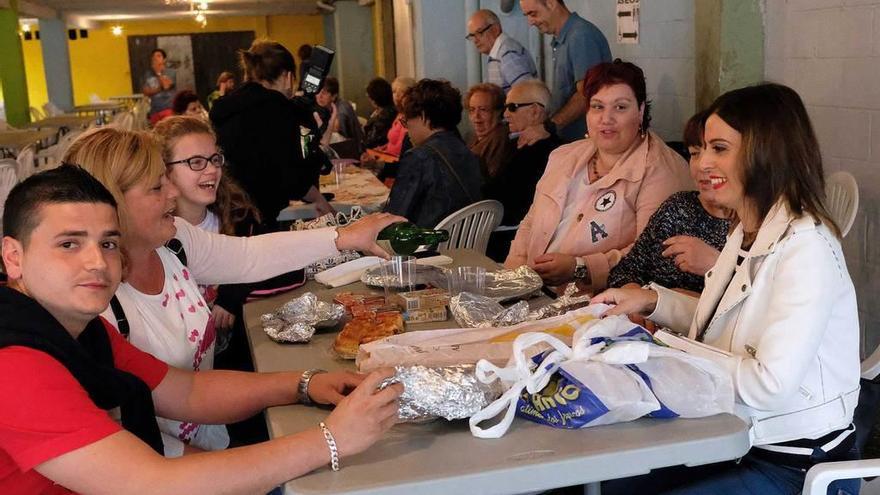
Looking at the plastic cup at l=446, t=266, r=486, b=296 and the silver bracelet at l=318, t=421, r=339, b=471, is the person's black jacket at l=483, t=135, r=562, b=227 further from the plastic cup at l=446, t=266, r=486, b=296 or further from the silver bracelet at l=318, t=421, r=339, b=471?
the silver bracelet at l=318, t=421, r=339, b=471

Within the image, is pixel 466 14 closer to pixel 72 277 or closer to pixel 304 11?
pixel 72 277

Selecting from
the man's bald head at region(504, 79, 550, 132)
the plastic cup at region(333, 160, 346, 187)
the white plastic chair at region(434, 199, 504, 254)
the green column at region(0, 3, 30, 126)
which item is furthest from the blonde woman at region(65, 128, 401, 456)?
the green column at region(0, 3, 30, 126)

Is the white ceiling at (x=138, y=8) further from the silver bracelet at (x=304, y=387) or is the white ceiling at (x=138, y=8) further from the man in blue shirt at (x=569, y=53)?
the silver bracelet at (x=304, y=387)

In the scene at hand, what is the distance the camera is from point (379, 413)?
154cm

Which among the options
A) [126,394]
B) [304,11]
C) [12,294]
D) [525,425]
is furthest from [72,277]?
[304,11]

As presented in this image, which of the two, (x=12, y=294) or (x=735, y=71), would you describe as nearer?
(x=12, y=294)

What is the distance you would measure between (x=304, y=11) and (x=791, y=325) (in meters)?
20.6

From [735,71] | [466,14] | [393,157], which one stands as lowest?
[393,157]

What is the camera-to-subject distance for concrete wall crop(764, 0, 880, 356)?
10.2 ft

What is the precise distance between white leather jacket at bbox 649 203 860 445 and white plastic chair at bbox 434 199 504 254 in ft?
6.83

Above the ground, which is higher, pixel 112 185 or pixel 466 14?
pixel 466 14

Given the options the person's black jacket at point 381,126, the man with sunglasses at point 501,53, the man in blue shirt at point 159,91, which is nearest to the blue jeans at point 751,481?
the man with sunglasses at point 501,53

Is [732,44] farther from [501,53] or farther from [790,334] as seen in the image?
[501,53]

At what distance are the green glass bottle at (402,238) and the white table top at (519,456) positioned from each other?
105 centimetres
